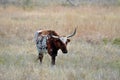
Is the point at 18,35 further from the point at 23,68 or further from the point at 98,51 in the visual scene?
the point at 23,68

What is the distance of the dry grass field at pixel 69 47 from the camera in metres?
8.80

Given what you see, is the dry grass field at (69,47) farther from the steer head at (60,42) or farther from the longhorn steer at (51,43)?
the steer head at (60,42)

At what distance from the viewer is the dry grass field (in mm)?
8799

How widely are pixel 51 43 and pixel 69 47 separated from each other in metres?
3.52

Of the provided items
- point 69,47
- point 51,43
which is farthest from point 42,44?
point 69,47

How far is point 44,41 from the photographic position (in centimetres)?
1058

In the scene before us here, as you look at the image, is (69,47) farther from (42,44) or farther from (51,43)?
(51,43)

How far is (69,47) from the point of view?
13.9 metres

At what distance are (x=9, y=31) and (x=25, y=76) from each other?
9.54 metres

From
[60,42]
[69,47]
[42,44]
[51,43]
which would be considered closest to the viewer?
[60,42]

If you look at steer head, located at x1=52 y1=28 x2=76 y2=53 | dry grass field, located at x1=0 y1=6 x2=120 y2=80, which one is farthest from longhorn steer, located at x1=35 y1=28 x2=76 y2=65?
dry grass field, located at x1=0 y1=6 x2=120 y2=80

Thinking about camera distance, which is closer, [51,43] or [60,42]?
[60,42]

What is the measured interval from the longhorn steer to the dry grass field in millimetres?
315

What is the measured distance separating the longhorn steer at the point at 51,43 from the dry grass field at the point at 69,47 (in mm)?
315
